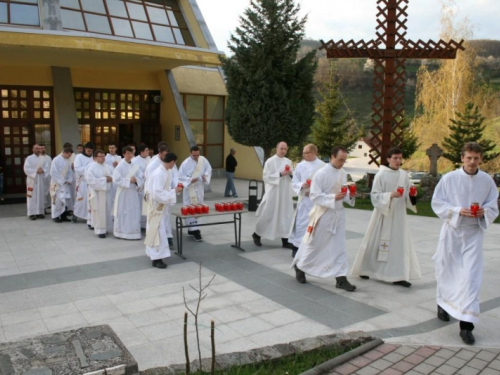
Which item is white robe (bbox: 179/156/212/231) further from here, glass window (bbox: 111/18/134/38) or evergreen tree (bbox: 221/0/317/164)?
glass window (bbox: 111/18/134/38)

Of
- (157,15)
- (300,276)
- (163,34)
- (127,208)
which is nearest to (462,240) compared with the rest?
(300,276)

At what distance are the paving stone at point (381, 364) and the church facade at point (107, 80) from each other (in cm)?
1168

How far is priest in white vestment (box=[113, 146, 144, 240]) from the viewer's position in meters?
10.8

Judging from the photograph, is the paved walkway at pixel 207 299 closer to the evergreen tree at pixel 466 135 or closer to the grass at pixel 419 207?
the grass at pixel 419 207

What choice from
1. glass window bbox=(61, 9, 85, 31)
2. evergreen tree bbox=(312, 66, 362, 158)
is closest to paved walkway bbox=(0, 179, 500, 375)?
glass window bbox=(61, 9, 85, 31)

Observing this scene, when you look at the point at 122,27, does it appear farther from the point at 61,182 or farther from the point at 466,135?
the point at 466,135

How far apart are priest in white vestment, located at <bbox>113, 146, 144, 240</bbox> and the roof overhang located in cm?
436

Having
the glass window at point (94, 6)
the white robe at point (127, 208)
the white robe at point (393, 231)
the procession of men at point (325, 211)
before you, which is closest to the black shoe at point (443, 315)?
the procession of men at point (325, 211)

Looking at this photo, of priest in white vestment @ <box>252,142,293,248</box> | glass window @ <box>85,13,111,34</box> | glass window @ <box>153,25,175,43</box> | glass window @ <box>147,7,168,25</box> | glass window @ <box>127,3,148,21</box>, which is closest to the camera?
priest in white vestment @ <box>252,142,293,248</box>

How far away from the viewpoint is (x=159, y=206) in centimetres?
873

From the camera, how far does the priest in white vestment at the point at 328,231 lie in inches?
291

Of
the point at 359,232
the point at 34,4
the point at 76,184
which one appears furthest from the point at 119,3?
the point at 359,232

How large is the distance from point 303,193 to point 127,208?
408 cm

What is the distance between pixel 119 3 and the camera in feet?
63.1
